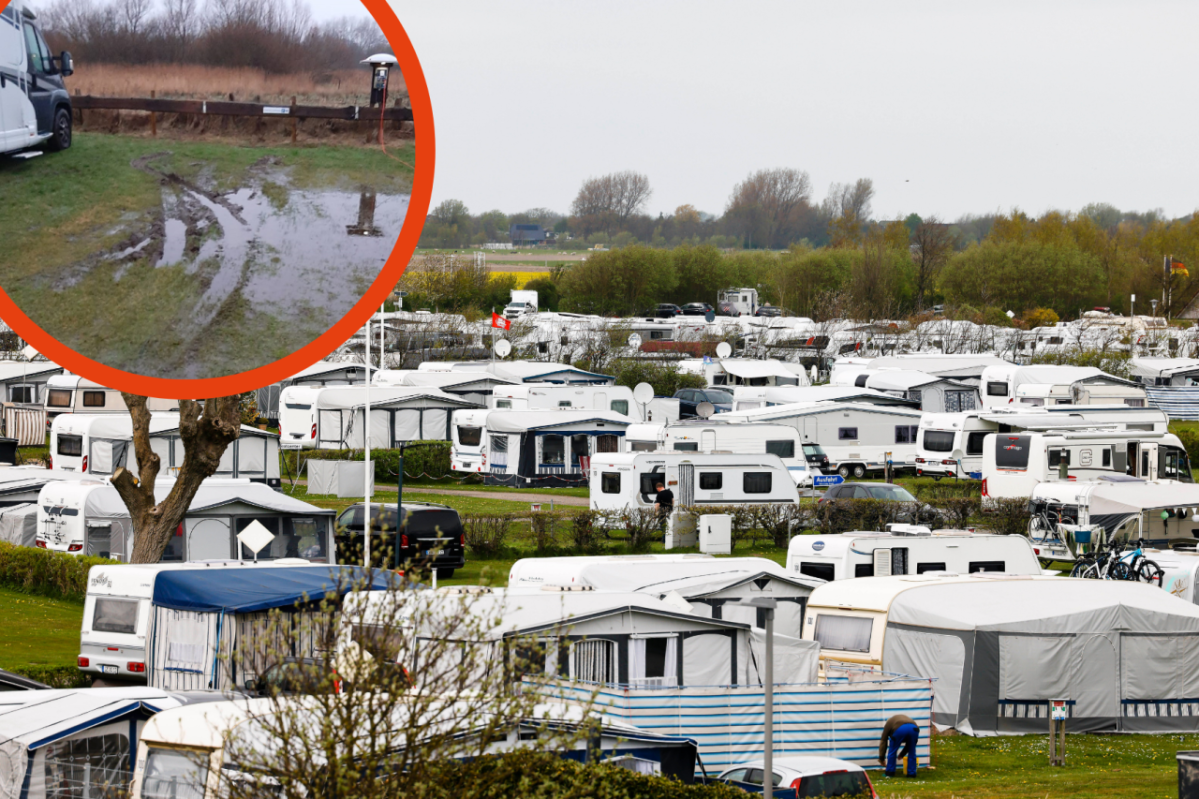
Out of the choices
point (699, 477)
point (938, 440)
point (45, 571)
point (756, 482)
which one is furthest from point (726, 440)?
point (45, 571)

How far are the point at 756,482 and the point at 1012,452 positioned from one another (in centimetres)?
549

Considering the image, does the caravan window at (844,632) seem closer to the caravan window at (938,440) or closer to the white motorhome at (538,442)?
the white motorhome at (538,442)

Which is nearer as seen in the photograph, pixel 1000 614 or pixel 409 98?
pixel 409 98

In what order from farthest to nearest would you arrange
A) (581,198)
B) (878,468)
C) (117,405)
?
(581,198), (117,405), (878,468)

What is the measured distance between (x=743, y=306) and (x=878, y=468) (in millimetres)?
52099

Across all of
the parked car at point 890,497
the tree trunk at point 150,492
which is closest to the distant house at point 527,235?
the parked car at point 890,497

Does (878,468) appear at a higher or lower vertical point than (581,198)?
lower

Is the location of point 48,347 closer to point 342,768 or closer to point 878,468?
point 342,768

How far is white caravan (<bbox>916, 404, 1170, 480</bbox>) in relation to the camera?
33562 millimetres

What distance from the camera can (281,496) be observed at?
22.4 metres

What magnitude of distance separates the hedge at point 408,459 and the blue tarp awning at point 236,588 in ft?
61.4

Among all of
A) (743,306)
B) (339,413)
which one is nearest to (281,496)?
(339,413)

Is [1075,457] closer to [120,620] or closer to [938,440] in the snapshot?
[938,440]

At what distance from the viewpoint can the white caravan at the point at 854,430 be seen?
3512 cm
